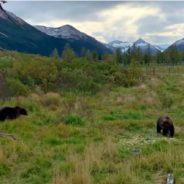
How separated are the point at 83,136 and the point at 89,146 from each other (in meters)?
2.03

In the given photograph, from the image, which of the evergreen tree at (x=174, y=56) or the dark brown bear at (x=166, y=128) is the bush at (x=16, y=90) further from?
the evergreen tree at (x=174, y=56)

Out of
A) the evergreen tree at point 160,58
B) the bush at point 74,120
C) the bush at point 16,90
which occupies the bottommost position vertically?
the bush at point 74,120

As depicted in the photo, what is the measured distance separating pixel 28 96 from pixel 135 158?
42.0 feet

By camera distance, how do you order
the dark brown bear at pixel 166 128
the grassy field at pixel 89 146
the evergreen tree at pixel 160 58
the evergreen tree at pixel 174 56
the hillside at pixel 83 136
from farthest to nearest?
the evergreen tree at pixel 160 58 < the evergreen tree at pixel 174 56 < the dark brown bear at pixel 166 128 < the hillside at pixel 83 136 < the grassy field at pixel 89 146

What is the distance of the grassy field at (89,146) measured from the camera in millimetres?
7508

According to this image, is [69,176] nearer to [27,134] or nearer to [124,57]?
[27,134]

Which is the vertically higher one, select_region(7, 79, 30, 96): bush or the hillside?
select_region(7, 79, 30, 96): bush

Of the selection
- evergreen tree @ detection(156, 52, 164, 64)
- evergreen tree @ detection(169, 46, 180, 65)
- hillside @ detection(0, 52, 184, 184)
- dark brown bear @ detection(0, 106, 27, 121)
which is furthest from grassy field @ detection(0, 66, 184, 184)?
evergreen tree @ detection(156, 52, 164, 64)

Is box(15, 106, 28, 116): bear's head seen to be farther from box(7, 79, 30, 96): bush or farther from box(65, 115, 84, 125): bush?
box(7, 79, 30, 96): bush

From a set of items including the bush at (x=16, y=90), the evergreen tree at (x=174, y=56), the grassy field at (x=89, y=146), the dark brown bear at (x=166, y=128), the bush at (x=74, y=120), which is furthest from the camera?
the evergreen tree at (x=174, y=56)

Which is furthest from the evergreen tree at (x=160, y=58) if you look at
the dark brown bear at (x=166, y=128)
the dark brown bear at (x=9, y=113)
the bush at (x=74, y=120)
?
the dark brown bear at (x=166, y=128)

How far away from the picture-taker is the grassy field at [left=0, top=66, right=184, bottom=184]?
7508mm

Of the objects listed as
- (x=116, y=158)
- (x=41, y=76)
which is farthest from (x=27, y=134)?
(x=41, y=76)

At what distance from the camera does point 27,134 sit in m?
11.9
